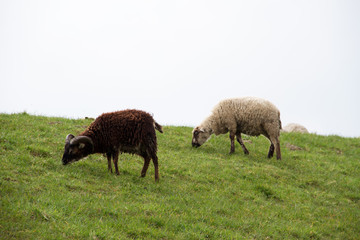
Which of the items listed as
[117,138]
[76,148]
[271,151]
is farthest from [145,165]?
[271,151]

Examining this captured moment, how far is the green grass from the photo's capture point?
25.5 ft

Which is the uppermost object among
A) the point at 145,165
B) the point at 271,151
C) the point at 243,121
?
the point at 243,121

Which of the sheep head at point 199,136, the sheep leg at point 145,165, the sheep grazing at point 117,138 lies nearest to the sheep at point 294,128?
the sheep head at point 199,136

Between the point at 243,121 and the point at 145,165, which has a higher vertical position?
the point at 243,121

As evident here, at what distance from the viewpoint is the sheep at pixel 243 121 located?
1647cm

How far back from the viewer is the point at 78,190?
9320 mm

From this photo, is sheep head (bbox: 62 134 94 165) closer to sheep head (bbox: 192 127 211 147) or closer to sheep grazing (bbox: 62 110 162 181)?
sheep grazing (bbox: 62 110 162 181)

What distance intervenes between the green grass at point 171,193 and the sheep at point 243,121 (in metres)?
0.67

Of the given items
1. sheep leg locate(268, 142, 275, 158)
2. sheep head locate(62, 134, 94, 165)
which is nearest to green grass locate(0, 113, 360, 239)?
sheep head locate(62, 134, 94, 165)

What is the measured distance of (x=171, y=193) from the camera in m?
10.5

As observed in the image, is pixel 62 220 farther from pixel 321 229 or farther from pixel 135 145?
pixel 321 229

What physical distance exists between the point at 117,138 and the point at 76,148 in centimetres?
125

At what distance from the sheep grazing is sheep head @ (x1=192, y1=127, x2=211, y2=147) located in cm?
583

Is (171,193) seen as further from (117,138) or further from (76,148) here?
(76,148)
